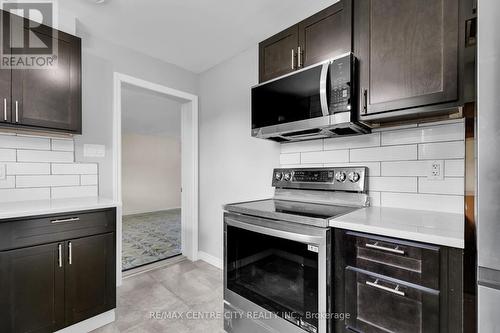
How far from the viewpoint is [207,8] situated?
1905mm

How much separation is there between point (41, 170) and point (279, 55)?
2130 mm

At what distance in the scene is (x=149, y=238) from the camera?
3.96 metres

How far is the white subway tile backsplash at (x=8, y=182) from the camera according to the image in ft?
5.89

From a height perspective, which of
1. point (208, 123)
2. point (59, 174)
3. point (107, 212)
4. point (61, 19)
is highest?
point (61, 19)

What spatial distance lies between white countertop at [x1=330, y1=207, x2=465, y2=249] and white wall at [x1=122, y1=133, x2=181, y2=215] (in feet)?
19.3

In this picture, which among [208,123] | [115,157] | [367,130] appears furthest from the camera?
[208,123]

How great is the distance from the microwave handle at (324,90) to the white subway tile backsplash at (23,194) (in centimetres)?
227

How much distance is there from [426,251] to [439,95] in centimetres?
74

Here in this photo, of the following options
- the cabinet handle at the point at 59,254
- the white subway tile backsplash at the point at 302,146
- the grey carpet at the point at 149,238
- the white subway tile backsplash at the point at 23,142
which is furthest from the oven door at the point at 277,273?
the grey carpet at the point at 149,238

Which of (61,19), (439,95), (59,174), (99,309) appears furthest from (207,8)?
(99,309)

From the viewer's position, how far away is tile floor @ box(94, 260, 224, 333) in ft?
5.87

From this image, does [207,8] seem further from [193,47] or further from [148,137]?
[148,137]

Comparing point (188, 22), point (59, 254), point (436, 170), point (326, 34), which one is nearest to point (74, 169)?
point (59, 254)

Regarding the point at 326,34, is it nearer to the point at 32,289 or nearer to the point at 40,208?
the point at 40,208
